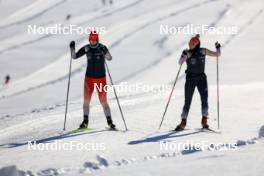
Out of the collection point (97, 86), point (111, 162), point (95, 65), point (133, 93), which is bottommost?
point (111, 162)

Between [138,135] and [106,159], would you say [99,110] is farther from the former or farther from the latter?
[106,159]

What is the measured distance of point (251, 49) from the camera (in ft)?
96.0

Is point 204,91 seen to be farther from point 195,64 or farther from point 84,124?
point 84,124

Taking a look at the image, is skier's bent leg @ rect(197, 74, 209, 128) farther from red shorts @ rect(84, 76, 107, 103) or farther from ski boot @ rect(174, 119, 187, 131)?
red shorts @ rect(84, 76, 107, 103)

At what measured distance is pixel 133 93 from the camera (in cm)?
2045

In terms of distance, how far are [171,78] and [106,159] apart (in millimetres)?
17060

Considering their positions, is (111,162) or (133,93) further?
(133,93)

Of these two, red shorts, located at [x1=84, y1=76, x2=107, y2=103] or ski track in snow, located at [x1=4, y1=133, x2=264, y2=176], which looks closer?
ski track in snow, located at [x1=4, y1=133, x2=264, y2=176]

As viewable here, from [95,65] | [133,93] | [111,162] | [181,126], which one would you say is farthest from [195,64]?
[133,93]

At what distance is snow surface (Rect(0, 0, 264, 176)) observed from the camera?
741 centimetres

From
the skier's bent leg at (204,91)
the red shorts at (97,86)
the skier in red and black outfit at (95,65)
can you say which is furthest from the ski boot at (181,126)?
the red shorts at (97,86)

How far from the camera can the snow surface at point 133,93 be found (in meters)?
7.41

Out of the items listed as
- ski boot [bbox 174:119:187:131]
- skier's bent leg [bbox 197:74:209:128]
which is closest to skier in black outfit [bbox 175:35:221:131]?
skier's bent leg [bbox 197:74:209:128]

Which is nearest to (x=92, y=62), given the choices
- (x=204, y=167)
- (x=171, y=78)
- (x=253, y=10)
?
(x=204, y=167)
